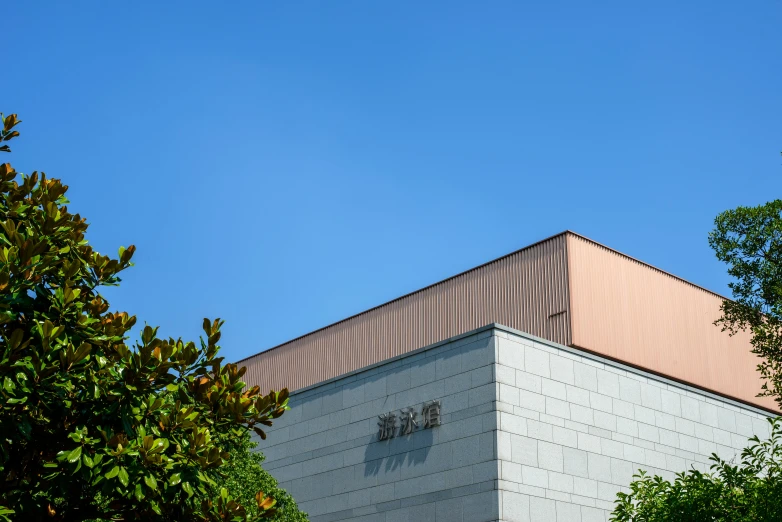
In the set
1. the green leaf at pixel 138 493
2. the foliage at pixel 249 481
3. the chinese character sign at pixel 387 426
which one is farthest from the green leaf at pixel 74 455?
the chinese character sign at pixel 387 426

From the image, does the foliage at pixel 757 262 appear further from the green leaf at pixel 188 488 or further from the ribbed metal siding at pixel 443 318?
the green leaf at pixel 188 488

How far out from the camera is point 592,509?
1022 inches

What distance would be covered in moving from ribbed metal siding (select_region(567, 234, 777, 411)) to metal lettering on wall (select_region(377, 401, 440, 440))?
5.85 metres

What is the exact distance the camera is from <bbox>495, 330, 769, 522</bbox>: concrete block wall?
81.8ft

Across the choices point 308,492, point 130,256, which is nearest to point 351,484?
point 308,492

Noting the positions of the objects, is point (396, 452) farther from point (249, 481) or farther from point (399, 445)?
point (249, 481)

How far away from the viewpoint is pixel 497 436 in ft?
80.7

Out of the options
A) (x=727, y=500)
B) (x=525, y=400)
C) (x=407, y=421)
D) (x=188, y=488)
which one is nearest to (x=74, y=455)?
(x=188, y=488)

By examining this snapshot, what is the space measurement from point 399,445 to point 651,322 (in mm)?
10191

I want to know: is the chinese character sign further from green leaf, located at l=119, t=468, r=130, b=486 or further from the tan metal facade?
green leaf, located at l=119, t=468, r=130, b=486

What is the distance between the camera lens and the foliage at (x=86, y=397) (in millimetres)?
10055

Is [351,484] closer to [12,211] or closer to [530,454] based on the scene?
[530,454]

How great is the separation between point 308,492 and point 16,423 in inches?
796

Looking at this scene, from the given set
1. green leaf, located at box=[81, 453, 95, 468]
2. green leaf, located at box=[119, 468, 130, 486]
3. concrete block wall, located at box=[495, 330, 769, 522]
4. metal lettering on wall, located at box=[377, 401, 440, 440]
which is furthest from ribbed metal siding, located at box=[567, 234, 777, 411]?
green leaf, located at box=[81, 453, 95, 468]
